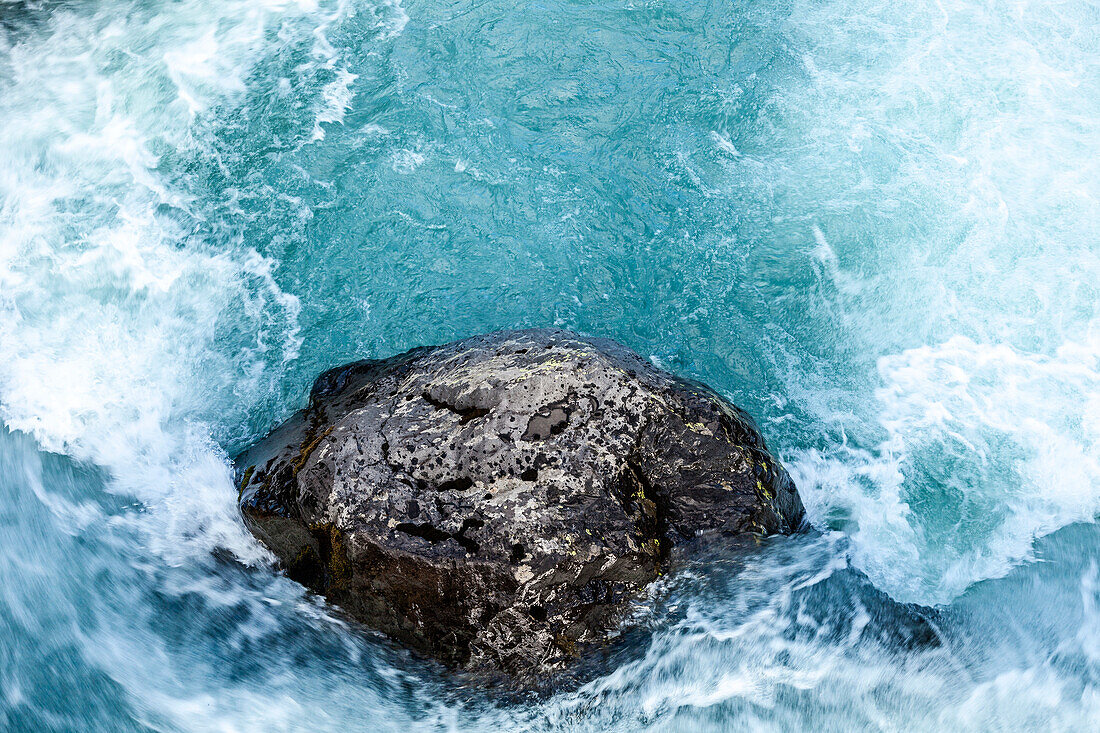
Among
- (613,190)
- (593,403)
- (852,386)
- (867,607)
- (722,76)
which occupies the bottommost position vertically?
(867,607)

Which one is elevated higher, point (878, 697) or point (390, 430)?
point (390, 430)

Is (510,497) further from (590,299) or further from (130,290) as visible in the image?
(130,290)

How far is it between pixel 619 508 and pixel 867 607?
6.21 feet

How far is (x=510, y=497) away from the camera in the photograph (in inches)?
198

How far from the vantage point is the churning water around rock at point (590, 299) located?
5199mm

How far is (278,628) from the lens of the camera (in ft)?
17.3

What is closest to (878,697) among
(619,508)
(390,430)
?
(619,508)

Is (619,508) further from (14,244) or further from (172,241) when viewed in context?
(14,244)

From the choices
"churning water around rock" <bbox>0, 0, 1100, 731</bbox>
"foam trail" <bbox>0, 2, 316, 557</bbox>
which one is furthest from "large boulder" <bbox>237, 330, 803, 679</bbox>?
"foam trail" <bbox>0, 2, 316, 557</bbox>

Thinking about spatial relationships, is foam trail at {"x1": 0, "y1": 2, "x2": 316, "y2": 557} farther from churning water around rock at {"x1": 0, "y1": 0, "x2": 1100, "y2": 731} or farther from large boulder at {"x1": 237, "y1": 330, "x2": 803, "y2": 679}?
large boulder at {"x1": 237, "y1": 330, "x2": 803, "y2": 679}

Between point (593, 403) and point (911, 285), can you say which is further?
point (911, 285)

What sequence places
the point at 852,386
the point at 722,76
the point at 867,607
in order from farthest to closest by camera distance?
1. the point at 722,76
2. the point at 852,386
3. the point at 867,607

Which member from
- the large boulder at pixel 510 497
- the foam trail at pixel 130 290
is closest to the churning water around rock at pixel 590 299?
the foam trail at pixel 130 290

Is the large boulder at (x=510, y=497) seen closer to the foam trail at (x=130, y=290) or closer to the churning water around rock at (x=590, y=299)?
the churning water around rock at (x=590, y=299)
